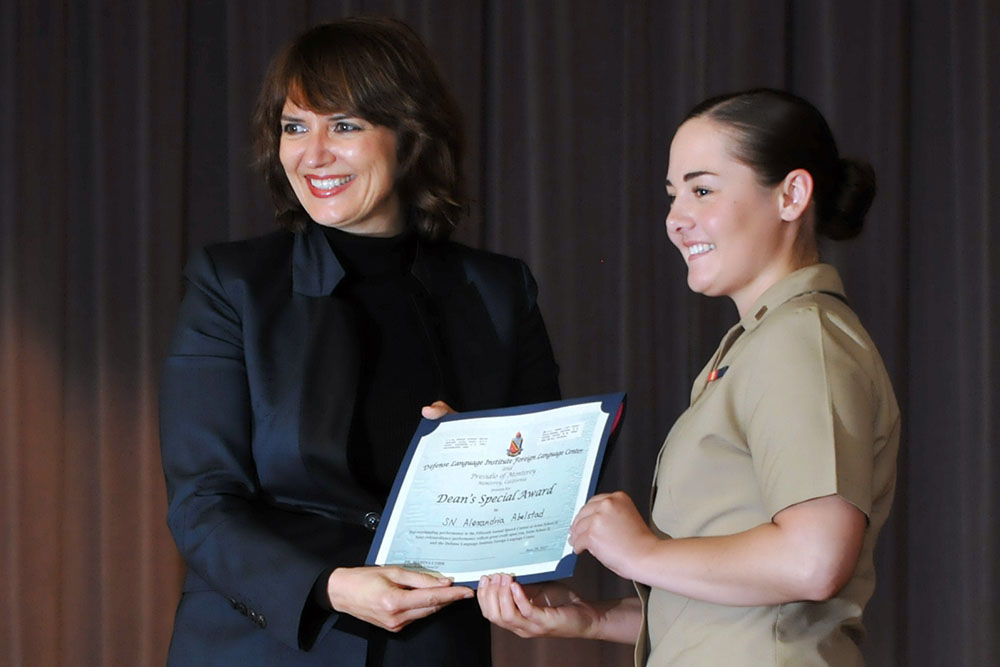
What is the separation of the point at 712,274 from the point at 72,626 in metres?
2.54

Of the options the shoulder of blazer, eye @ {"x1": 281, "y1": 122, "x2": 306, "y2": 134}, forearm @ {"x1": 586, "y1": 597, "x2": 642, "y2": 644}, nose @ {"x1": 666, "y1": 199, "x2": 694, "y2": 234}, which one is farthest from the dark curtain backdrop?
nose @ {"x1": 666, "y1": 199, "x2": 694, "y2": 234}

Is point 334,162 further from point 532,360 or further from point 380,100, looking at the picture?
point 532,360

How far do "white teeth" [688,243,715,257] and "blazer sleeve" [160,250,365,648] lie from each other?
2.42 ft

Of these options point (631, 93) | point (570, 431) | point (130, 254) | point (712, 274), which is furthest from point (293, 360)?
point (631, 93)

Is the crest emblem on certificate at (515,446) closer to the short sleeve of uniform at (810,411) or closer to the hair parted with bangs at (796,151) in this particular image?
the short sleeve of uniform at (810,411)

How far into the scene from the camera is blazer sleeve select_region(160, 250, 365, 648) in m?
1.83

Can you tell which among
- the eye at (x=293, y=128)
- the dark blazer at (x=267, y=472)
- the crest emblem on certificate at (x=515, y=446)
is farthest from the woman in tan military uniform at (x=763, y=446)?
the eye at (x=293, y=128)

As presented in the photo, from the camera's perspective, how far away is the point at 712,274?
1.78 meters

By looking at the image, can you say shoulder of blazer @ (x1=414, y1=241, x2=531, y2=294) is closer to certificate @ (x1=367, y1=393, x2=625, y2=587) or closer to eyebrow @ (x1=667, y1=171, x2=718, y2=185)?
certificate @ (x1=367, y1=393, x2=625, y2=587)

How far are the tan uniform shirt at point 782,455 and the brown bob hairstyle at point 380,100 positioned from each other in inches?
30.7

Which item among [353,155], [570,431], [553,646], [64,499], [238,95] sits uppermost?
[238,95]

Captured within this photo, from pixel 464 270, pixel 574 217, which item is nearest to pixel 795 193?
pixel 464 270

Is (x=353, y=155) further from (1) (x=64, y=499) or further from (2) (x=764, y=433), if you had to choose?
(1) (x=64, y=499)

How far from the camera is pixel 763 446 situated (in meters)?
1.54
